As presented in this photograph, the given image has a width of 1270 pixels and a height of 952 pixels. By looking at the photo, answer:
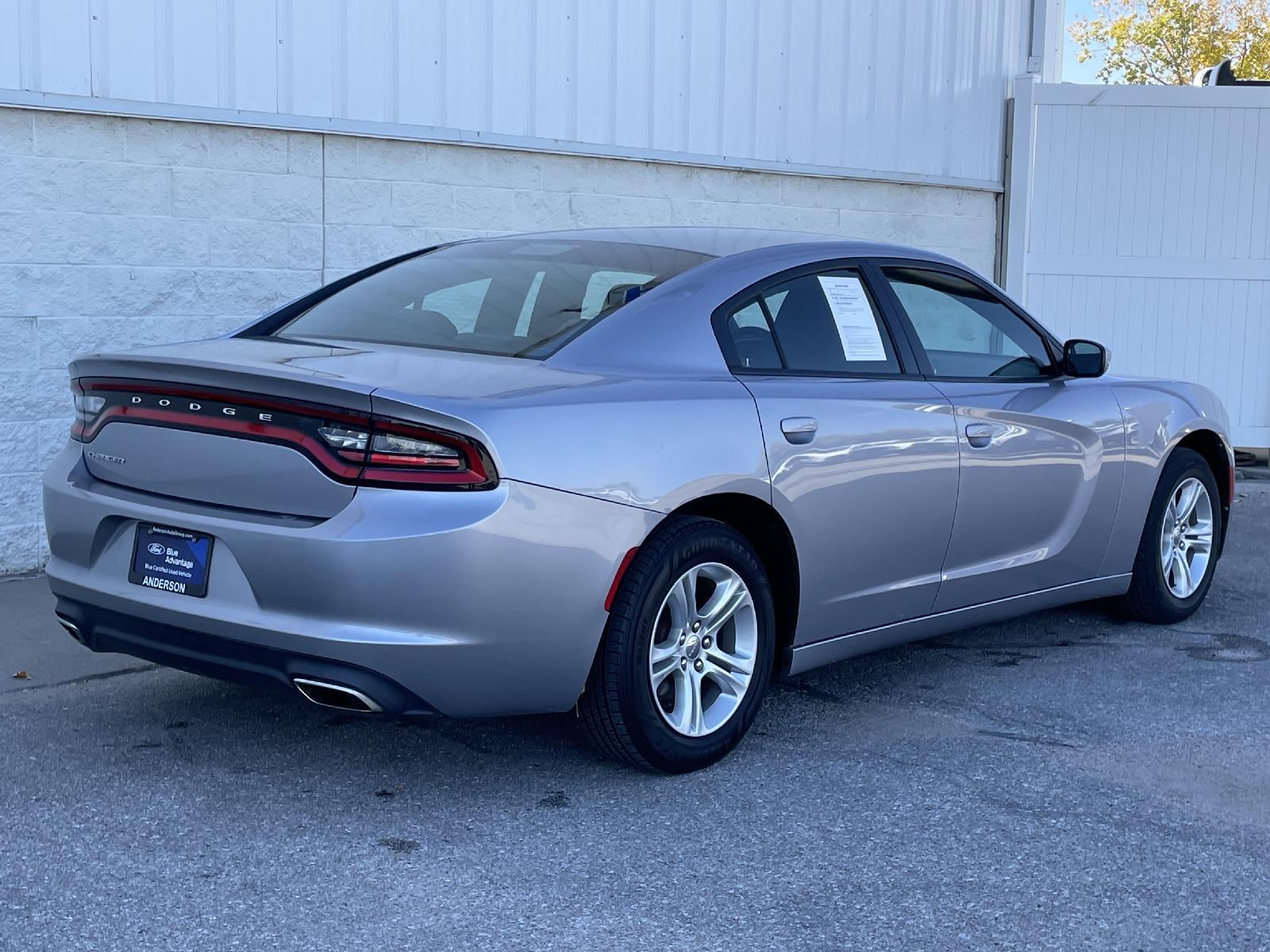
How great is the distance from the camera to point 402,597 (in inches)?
138

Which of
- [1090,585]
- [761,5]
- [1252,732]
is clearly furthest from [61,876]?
[761,5]

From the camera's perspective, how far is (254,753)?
422cm

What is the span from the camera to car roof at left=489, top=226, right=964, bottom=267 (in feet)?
15.4

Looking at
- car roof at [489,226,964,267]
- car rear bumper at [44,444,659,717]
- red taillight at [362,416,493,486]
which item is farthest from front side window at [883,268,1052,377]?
red taillight at [362,416,493,486]

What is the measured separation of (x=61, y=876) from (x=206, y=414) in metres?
1.13

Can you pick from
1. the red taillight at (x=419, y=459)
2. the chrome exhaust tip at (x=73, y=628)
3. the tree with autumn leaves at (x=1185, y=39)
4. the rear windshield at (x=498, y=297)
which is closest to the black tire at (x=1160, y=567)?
the rear windshield at (x=498, y=297)

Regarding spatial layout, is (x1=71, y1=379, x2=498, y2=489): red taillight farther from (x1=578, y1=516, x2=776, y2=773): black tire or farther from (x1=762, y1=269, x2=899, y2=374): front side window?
(x1=762, y1=269, x2=899, y2=374): front side window

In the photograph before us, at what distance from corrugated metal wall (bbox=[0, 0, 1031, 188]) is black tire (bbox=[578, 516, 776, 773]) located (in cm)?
390

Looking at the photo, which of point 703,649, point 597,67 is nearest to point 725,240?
point 703,649

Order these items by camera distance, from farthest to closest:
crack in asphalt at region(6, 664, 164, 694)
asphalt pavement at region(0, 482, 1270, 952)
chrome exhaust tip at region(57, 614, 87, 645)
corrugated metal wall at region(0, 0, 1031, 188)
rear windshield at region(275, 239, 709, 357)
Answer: corrugated metal wall at region(0, 0, 1031, 188) < crack in asphalt at region(6, 664, 164, 694) < rear windshield at region(275, 239, 709, 357) < chrome exhaust tip at region(57, 614, 87, 645) < asphalt pavement at region(0, 482, 1270, 952)

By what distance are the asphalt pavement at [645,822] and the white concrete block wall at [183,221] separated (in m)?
1.62

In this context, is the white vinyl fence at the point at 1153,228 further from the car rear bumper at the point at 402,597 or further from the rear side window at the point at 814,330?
the car rear bumper at the point at 402,597

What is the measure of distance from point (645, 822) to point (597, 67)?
5.50 m

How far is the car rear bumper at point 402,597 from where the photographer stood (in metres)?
3.49
